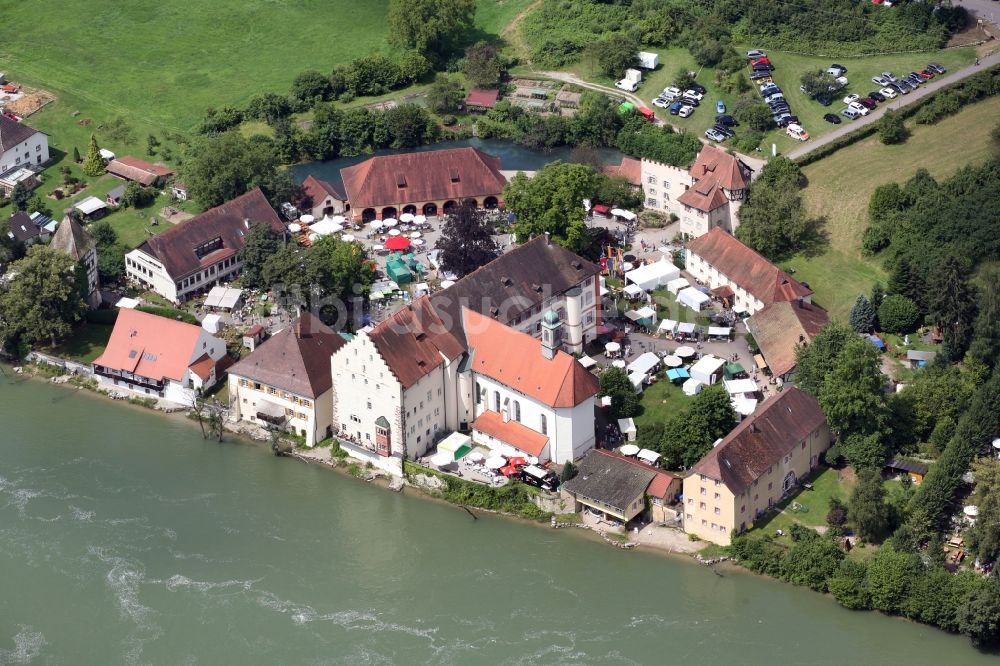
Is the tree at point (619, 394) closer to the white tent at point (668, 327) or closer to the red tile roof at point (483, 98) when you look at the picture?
the white tent at point (668, 327)

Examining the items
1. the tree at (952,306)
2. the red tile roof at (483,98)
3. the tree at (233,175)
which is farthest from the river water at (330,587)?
the red tile roof at (483,98)

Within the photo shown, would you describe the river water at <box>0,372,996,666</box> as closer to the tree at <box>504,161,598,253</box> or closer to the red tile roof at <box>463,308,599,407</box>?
the red tile roof at <box>463,308,599,407</box>

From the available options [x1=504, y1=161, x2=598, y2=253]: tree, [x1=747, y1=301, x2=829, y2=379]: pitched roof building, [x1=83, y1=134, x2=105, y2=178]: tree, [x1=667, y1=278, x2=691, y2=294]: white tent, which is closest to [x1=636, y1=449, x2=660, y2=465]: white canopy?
[x1=747, y1=301, x2=829, y2=379]: pitched roof building

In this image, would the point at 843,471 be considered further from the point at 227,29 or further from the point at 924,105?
the point at 227,29

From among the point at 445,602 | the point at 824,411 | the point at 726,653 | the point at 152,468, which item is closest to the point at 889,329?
the point at 824,411

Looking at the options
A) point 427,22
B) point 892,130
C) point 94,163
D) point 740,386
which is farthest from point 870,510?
point 427,22
